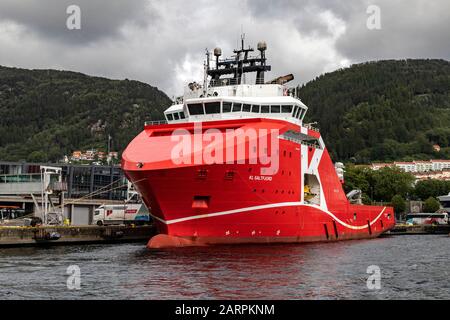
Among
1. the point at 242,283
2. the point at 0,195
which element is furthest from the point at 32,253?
the point at 0,195

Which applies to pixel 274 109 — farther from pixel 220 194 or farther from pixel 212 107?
pixel 220 194

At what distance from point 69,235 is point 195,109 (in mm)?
15073

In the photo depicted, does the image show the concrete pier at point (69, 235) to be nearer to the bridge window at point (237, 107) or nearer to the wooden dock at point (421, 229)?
the bridge window at point (237, 107)

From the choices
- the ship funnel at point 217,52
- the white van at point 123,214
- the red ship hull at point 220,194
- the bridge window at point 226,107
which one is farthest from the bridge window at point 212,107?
the white van at point 123,214

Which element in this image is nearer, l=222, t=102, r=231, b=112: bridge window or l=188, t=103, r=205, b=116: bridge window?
l=222, t=102, r=231, b=112: bridge window

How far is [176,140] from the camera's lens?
127ft

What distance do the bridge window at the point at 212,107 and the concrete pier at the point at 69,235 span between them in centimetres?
1551

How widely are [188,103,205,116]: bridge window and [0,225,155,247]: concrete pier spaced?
14.4m

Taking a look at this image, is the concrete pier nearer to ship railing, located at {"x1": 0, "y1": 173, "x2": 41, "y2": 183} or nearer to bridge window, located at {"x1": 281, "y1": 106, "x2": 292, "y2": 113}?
bridge window, located at {"x1": 281, "y1": 106, "x2": 292, "y2": 113}

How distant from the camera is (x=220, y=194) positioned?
120 ft

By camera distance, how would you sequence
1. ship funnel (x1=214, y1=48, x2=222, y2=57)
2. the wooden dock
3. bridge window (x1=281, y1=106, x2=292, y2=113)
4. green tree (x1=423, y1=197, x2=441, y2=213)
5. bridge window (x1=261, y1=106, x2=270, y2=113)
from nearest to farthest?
bridge window (x1=261, y1=106, x2=270, y2=113)
bridge window (x1=281, y1=106, x2=292, y2=113)
ship funnel (x1=214, y1=48, x2=222, y2=57)
the wooden dock
green tree (x1=423, y1=197, x2=441, y2=213)

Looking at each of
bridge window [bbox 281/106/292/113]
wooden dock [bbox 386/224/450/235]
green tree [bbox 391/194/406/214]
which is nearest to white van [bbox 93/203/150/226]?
bridge window [bbox 281/106/292/113]

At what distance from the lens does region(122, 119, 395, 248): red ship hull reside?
35.8m

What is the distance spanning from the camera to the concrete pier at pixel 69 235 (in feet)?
144
